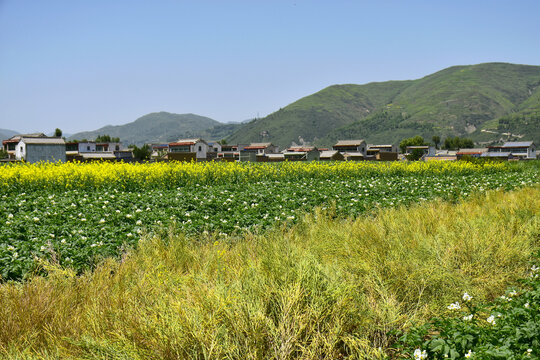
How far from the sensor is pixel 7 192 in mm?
12289

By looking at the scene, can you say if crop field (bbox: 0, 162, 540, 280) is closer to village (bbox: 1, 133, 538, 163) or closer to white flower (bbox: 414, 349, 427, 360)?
white flower (bbox: 414, 349, 427, 360)

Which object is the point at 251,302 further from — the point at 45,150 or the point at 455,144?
the point at 455,144

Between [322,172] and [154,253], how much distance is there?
16.5 meters

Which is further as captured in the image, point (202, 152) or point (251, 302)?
point (202, 152)

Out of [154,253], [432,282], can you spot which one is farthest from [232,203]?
[432,282]

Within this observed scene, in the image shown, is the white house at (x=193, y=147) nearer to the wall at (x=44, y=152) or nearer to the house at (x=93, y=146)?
the house at (x=93, y=146)

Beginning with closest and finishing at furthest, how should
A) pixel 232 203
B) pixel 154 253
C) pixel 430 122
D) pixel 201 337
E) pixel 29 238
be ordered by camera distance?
pixel 201 337 < pixel 154 253 < pixel 29 238 < pixel 232 203 < pixel 430 122

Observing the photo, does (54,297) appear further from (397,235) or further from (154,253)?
(397,235)

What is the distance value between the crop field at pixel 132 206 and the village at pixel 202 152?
32852 millimetres

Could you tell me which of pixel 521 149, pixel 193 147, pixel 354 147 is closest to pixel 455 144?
pixel 521 149

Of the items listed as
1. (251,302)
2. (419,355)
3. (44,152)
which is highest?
(44,152)

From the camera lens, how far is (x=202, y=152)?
88.1 m

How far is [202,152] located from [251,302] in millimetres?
86908

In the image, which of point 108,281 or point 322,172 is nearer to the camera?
point 108,281
